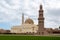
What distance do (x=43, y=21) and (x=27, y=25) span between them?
37.3 feet

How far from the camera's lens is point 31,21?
7900cm

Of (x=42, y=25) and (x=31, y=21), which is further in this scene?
(x=31, y=21)

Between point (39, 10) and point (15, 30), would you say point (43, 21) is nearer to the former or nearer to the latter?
point (39, 10)

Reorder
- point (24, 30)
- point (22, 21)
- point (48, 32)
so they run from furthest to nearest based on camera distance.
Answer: point (22, 21)
point (24, 30)
point (48, 32)

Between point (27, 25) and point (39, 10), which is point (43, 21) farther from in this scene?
point (27, 25)

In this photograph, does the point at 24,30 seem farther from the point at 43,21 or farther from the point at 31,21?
the point at 43,21

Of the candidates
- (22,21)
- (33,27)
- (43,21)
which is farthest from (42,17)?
(22,21)

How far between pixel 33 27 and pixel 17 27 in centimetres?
611

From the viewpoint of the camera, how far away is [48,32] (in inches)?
2611

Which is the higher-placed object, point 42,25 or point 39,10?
point 39,10

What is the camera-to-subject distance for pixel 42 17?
6662 centimetres

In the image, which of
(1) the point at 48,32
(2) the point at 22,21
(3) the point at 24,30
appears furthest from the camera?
(2) the point at 22,21

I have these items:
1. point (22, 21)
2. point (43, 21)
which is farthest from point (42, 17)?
point (22, 21)

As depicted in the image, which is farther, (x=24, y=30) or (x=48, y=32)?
(x=24, y=30)
